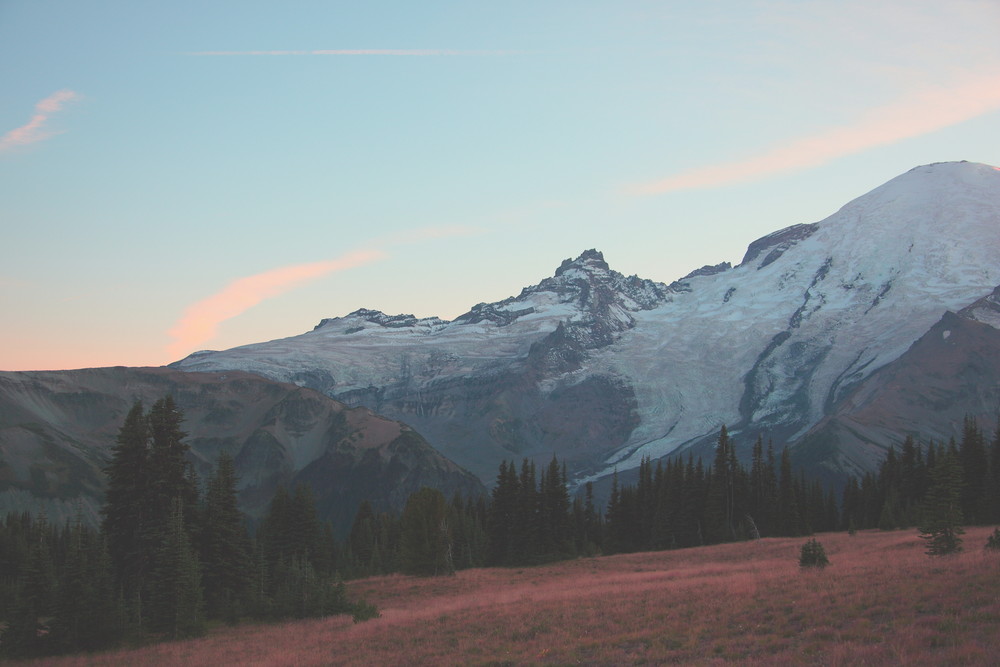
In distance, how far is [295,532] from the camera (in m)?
88.1

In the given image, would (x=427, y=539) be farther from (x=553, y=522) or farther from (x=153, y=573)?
(x=153, y=573)

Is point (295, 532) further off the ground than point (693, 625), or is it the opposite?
point (295, 532)

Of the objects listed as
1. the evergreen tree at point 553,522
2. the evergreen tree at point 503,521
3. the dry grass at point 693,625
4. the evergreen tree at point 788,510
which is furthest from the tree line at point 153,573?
the evergreen tree at point 788,510

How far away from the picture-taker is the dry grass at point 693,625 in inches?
1010

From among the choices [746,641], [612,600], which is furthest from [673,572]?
[746,641]

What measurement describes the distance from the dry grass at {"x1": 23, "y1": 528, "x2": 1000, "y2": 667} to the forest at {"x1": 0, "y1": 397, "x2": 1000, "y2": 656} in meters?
2.69

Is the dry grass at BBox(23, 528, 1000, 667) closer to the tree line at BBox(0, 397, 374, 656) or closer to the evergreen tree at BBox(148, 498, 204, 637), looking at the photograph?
the evergreen tree at BBox(148, 498, 204, 637)

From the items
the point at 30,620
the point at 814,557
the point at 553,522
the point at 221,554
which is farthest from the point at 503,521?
A: the point at 30,620

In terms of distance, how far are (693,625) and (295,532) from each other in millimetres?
63565

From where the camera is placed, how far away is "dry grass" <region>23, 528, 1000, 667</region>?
25.7 m

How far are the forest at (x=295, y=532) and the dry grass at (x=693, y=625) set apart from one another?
2688mm

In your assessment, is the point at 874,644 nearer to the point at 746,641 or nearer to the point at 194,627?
the point at 746,641

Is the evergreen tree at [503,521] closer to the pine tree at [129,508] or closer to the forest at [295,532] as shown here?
the forest at [295,532]

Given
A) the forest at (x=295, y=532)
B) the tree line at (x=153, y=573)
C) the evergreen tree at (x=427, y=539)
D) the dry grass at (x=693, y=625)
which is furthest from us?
the evergreen tree at (x=427, y=539)
